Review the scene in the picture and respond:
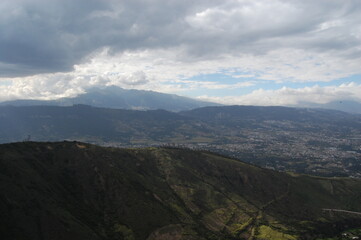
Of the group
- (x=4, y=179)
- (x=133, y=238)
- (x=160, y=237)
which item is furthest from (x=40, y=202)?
(x=160, y=237)

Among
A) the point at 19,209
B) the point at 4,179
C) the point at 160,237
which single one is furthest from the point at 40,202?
the point at 160,237

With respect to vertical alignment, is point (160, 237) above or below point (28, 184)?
below

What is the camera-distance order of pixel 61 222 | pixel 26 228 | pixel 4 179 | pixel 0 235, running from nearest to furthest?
pixel 0 235 < pixel 26 228 < pixel 61 222 < pixel 4 179

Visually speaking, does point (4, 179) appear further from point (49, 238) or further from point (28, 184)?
point (49, 238)

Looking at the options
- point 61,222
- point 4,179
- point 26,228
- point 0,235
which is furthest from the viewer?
point 4,179

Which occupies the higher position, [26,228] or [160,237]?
[26,228]

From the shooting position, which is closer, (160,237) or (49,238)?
(49,238)

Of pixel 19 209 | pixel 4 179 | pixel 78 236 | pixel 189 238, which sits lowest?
pixel 189 238

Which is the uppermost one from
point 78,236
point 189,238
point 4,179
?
point 4,179

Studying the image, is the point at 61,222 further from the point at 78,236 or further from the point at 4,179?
the point at 4,179
